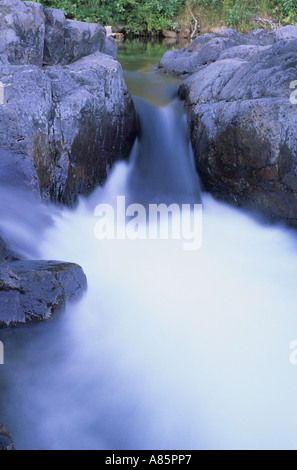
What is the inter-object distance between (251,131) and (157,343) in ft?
9.07

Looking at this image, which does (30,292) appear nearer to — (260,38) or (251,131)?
(251,131)

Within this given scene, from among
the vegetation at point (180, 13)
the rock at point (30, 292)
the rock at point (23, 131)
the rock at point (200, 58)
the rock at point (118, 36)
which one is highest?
the vegetation at point (180, 13)

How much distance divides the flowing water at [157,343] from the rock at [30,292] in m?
0.10

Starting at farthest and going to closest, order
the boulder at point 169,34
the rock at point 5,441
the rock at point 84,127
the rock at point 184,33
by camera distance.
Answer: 1. the rock at point 184,33
2. the boulder at point 169,34
3. the rock at point 84,127
4. the rock at point 5,441

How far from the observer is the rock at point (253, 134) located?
4.61m

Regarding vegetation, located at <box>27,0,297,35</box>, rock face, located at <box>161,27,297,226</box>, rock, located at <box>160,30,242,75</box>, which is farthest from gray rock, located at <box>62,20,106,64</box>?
vegetation, located at <box>27,0,297,35</box>

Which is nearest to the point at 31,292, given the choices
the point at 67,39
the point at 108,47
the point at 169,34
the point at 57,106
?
the point at 57,106

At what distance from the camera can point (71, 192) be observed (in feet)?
15.6

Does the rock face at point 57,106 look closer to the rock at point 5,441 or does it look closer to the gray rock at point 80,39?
the gray rock at point 80,39

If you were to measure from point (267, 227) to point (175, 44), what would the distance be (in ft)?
37.8

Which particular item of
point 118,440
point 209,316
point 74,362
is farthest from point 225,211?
point 118,440

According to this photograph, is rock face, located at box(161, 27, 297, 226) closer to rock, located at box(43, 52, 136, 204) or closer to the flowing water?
the flowing water

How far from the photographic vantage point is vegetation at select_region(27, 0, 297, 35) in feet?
46.4

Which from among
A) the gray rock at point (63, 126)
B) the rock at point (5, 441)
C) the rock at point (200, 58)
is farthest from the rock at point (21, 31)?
the rock at point (200, 58)
